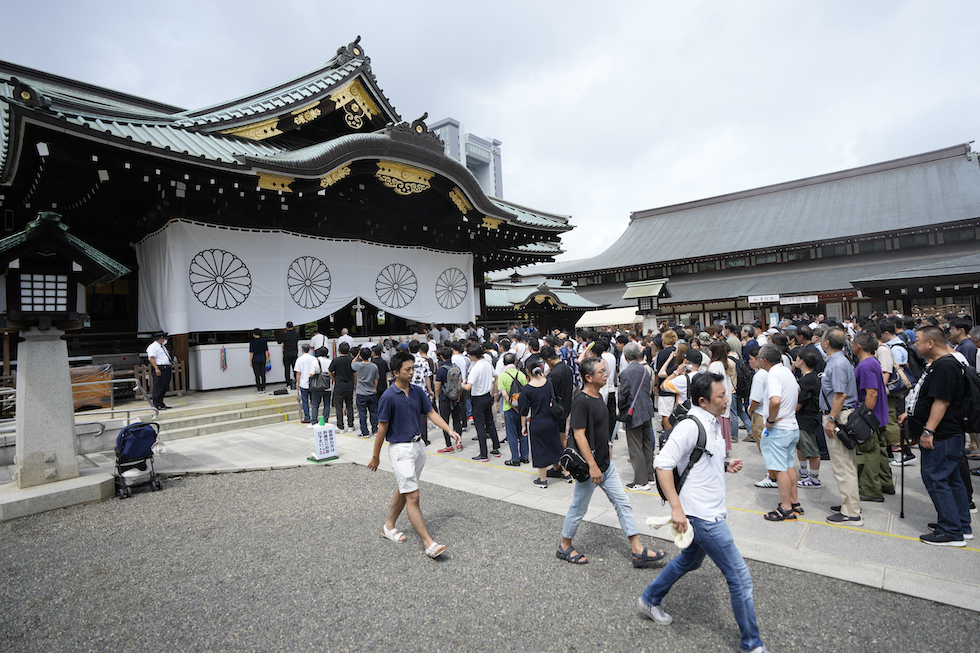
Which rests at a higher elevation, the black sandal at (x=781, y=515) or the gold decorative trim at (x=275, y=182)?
the gold decorative trim at (x=275, y=182)

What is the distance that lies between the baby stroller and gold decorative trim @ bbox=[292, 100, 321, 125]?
898cm

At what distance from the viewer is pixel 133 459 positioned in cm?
584

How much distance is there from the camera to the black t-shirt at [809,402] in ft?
16.1

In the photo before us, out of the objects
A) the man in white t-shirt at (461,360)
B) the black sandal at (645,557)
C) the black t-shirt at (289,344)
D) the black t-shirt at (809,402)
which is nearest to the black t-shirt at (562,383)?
the black sandal at (645,557)

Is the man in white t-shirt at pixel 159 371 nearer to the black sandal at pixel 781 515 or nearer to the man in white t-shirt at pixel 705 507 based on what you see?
the man in white t-shirt at pixel 705 507

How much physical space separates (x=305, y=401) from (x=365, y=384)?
7.95 feet

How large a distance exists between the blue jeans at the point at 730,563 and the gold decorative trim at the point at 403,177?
37.1 ft

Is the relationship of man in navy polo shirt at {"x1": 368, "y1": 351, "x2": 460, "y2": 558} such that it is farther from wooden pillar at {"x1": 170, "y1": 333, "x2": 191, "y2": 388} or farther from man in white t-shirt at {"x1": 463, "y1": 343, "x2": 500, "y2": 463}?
wooden pillar at {"x1": 170, "y1": 333, "x2": 191, "y2": 388}

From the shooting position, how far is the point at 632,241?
33.7m

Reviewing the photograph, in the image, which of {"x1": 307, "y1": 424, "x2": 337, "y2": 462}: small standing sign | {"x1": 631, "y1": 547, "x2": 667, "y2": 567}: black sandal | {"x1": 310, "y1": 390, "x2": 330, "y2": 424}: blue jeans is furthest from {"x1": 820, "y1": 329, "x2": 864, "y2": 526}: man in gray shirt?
{"x1": 310, "y1": 390, "x2": 330, "y2": 424}: blue jeans

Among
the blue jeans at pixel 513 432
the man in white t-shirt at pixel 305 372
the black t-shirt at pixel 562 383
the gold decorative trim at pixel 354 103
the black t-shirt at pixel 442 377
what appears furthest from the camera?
the gold decorative trim at pixel 354 103

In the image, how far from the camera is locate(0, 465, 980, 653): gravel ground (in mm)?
2920

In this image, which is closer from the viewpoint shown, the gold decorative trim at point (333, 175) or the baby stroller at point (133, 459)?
the baby stroller at point (133, 459)

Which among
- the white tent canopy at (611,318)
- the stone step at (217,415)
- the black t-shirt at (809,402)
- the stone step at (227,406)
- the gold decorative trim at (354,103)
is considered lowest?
the stone step at (217,415)
